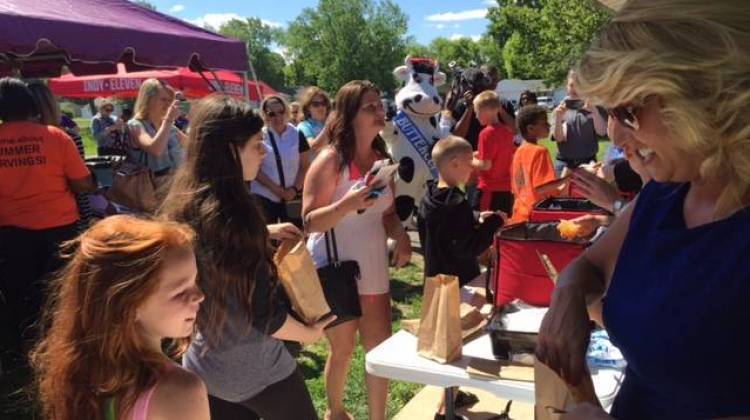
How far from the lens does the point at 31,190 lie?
3891mm

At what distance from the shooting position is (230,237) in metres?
1.96

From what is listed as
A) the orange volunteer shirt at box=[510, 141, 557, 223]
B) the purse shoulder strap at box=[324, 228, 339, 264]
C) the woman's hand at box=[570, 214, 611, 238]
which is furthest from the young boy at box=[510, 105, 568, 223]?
the purse shoulder strap at box=[324, 228, 339, 264]

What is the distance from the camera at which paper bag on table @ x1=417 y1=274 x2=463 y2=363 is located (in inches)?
82.0

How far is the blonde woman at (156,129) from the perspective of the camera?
4.65 meters

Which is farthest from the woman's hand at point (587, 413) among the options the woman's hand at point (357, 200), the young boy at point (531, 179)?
the young boy at point (531, 179)

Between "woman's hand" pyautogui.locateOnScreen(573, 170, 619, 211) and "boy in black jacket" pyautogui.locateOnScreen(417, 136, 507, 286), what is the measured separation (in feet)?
1.37

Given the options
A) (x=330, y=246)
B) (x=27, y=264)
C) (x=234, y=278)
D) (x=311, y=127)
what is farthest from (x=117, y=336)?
(x=311, y=127)

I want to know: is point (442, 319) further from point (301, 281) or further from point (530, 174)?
point (530, 174)

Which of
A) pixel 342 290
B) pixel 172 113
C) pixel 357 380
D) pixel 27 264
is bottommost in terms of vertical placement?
pixel 357 380

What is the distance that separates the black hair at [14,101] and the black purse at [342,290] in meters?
2.33

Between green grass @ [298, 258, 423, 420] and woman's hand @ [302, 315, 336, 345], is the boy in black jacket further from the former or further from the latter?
woman's hand @ [302, 315, 336, 345]

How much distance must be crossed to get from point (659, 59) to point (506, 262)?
154cm

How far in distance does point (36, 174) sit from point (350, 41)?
73.7 metres

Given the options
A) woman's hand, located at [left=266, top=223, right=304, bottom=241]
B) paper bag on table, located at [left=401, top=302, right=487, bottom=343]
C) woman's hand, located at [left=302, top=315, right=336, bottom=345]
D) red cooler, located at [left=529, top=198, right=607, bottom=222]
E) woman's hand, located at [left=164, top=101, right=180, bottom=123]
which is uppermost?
woman's hand, located at [left=164, top=101, right=180, bottom=123]
